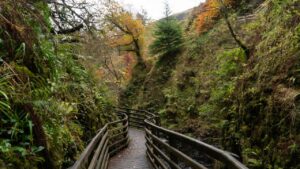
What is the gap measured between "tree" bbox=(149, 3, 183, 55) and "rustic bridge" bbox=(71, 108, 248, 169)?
401 inches

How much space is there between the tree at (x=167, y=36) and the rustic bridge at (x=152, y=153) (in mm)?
10176

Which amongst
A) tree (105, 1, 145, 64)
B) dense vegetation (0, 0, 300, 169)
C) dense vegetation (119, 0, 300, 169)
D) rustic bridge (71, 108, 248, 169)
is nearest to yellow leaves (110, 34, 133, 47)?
tree (105, 1, 145, 64)

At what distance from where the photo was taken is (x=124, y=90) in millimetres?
29578

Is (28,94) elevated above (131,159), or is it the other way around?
(28,94)

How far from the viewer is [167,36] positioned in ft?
75.2

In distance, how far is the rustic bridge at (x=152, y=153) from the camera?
11.1 feet

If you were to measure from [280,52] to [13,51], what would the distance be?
17.0 feet

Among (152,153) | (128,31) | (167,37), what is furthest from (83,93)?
(128,31)

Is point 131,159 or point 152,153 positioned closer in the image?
point 152,153

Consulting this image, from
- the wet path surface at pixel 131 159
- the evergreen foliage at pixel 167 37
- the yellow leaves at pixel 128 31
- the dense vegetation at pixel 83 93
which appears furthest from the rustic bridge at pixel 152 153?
the yellow leaves at pixel 128 31

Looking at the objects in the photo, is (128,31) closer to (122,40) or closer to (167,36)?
(122,40)

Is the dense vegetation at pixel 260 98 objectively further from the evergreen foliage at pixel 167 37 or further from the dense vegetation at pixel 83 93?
the evergreen foliage at pixel 167 37

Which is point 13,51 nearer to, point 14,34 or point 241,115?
point 14,34

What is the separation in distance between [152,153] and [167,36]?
1590cm
